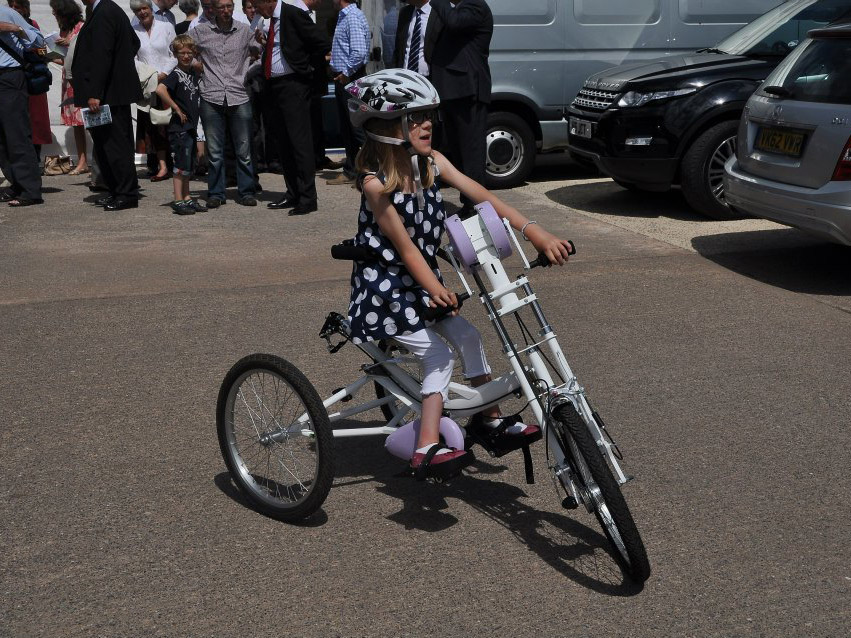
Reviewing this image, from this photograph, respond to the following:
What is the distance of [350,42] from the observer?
11.1 metres

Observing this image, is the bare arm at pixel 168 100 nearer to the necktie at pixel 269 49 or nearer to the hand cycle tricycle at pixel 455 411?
the necktie at pixel 269 49

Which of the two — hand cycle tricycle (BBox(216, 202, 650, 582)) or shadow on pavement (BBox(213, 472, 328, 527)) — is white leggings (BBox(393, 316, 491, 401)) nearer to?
hand cycle tricycle (BBox(216, 202, 650, 582))

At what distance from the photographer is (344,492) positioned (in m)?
4.37

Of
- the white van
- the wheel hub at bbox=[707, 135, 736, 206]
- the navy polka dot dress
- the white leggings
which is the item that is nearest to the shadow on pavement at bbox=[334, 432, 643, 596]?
the white leggings

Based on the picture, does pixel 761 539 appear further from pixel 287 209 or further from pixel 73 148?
pixel 73 148

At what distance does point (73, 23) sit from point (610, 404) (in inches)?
328

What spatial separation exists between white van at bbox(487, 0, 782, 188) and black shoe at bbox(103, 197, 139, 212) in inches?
141

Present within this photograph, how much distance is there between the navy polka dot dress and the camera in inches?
155

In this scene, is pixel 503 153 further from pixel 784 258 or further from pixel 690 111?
pixel 784 258

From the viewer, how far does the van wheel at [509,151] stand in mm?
11195

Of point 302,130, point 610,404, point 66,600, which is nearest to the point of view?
point 66,600

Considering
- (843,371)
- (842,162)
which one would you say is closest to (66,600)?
(843,371)

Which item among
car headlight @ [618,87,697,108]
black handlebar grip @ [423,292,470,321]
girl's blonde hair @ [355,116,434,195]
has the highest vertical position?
girl's blonde hair @ [355,116,434,195]

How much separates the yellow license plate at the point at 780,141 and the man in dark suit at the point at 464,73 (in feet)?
8.74
